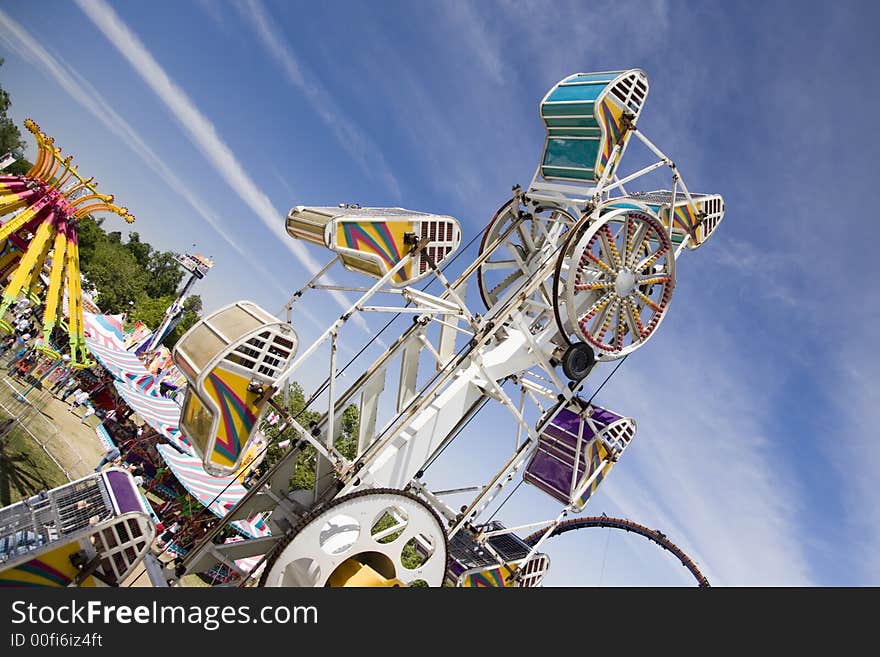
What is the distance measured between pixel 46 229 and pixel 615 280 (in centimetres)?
1855

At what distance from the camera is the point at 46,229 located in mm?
17188

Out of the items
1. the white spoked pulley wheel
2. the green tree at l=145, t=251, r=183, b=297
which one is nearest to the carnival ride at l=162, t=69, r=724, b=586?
the white spoked pulley wheel

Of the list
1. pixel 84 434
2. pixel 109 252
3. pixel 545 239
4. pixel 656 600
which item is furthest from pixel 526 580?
pixel 109 252

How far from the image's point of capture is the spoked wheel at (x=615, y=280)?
26.8 feet

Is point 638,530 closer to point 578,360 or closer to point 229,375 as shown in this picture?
point 578,360

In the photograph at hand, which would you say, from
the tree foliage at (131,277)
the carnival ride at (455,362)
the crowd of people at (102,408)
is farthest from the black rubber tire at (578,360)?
the tree foliage at (131,277)

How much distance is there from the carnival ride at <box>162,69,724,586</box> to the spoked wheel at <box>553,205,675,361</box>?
0.10ft

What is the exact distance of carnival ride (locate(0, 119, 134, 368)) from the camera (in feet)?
54.4

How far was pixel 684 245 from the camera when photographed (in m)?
10.5

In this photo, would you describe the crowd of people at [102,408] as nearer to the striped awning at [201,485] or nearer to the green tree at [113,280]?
the striped awning at [201,485]

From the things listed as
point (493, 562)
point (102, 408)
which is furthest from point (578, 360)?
point (102, 408)

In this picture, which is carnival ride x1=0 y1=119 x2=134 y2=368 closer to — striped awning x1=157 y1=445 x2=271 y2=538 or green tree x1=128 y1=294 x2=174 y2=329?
striped awning x1=157 y1=445 x2=271 y2=538

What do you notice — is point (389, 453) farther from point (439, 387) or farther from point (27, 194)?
point (27, 194)

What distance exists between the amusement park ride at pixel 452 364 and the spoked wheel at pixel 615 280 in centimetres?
3
